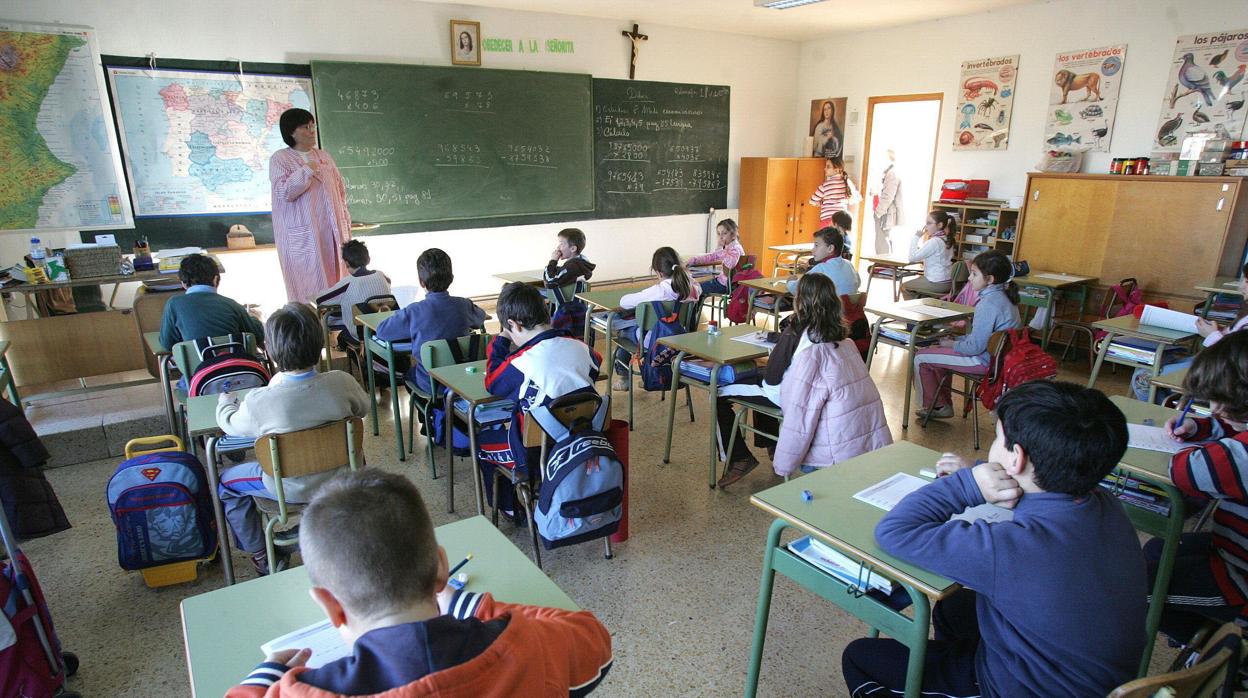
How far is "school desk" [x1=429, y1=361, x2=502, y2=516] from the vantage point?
2.78 m

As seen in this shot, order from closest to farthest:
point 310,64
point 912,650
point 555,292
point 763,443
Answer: point 912,650
point 763,443
point 555,292
point 310,64

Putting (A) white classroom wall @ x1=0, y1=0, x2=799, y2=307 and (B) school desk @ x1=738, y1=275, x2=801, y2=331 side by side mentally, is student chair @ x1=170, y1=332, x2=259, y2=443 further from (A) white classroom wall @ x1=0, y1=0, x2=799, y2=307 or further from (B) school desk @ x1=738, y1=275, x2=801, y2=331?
(B) school desk @ x1=738, y1=275, x2=801, y2=331

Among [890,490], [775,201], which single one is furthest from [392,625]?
[775,201]

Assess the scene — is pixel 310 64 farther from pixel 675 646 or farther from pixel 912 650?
pixel 912 650

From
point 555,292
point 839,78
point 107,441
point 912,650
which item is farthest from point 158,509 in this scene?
point 839,78

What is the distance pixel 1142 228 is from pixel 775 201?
410 cm

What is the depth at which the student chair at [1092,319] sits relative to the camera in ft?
17.2

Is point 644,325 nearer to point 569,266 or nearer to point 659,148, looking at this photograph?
point 569,266

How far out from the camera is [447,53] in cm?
681

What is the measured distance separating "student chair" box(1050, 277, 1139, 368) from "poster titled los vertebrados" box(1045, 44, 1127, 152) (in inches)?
67.0

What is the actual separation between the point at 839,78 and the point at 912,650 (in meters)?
8.89

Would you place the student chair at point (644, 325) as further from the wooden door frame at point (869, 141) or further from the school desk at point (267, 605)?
the wooden door frame at point (869, 141)

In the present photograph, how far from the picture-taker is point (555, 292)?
5.04 m

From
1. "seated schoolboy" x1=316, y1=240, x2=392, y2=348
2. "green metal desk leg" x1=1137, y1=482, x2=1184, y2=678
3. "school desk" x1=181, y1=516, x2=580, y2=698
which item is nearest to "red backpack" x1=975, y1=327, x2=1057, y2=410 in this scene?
"green metal desk leg" x1=1137, y1=482, x2=1184, y2=678
